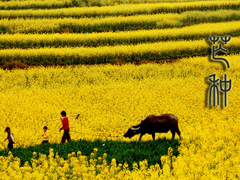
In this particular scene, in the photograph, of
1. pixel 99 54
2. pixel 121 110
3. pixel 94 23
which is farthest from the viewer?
pixel 94 23

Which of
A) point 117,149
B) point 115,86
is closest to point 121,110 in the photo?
point 115,86

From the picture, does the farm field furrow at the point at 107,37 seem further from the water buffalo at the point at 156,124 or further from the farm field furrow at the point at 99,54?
the water buffalo at the point at 156,124

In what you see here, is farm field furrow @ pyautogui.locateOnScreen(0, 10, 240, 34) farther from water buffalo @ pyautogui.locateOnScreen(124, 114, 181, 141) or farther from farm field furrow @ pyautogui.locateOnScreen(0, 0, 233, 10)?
water buffalo @ pyautogui.locateOnScreen(124, 114, 181, 141)

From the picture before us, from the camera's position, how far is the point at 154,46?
85.0 feet

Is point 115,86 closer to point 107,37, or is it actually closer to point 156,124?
point 156,124

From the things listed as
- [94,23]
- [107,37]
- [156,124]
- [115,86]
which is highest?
[94,23]

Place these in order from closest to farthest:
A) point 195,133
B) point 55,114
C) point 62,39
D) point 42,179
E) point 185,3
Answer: point 42,179
point 195,133
point 55,114
point 62,39
point 185,3

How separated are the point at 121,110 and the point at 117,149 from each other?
5.12 meters

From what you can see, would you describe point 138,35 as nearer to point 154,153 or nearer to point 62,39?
point 62,39

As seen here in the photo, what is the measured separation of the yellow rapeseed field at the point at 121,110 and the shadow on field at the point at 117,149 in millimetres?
417

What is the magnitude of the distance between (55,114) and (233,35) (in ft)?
65.1

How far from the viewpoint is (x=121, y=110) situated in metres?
15.6

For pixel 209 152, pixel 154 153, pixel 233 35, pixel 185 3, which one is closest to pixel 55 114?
pixel 154 153

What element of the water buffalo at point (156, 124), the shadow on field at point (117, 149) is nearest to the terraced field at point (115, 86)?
the shadow on field at point (117, 149)
